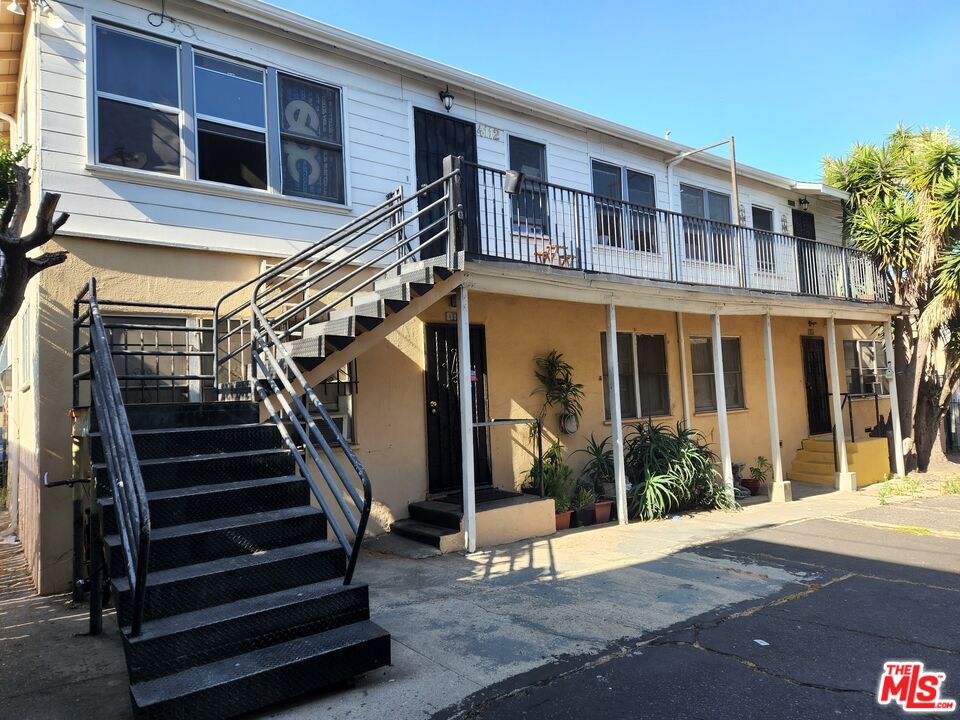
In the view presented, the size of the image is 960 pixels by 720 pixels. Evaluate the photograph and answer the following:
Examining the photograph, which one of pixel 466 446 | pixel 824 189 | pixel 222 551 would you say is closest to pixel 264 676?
pixel 222 551

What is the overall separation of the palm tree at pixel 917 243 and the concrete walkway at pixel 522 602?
6.88 m

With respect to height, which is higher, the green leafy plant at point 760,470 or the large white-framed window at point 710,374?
the large white-framed window at point 710,374

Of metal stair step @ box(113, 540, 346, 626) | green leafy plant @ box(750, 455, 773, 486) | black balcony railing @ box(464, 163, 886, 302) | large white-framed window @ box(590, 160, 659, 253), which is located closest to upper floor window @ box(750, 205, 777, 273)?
black balcony railing @ box(464, 163, 886, 302)

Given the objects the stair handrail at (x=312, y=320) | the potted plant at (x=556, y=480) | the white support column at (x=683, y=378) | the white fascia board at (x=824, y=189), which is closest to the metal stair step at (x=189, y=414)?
the stair handrail at (x=312, y=320)

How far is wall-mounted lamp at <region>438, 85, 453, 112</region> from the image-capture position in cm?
873

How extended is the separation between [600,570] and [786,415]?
27.5 ft

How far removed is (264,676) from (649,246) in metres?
8.50

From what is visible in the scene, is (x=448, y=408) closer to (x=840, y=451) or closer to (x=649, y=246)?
(x=649, y=246)

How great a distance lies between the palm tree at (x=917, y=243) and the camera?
11.3 meters

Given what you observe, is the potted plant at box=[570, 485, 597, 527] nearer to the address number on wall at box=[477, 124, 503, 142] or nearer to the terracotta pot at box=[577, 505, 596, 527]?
Result: the terracotta pot at box=[577, 505, 596, 527]

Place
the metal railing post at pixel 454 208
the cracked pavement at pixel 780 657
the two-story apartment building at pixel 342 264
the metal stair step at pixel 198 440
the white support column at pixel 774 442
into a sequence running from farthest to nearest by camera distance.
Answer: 1. the white support column at pixel 774 442
2. the metal railing post at pixel 454 208
3. the two-story apartment building at pixel 342 264
4. the metal stair step at pixel 198 440
5. the cracked pavement at pixel 780 657

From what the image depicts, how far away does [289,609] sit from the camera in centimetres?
362

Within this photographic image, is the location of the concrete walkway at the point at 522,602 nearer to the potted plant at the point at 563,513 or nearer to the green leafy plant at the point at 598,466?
the potted plant at the point at 563,513

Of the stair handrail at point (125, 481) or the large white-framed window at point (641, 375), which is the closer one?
the stair handrail at point (125, 481)
